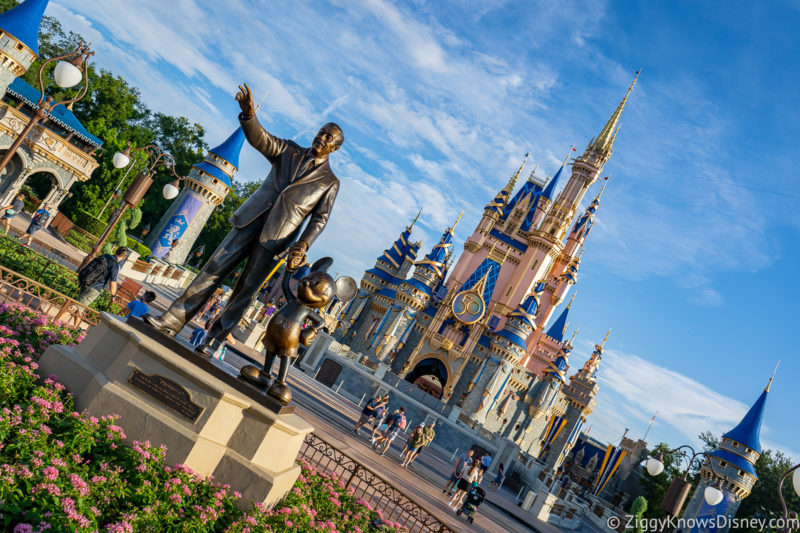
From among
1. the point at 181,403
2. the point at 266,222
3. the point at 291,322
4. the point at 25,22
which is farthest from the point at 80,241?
the point at 291,322

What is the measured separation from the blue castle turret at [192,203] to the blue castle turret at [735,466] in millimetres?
37023

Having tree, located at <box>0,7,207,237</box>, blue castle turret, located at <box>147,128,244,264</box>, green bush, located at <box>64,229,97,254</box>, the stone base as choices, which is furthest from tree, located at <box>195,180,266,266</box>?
the stone base

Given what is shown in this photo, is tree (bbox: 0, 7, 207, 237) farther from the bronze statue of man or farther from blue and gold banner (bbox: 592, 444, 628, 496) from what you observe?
blue and gold banner (bbox: 592, 444, 628, 496)

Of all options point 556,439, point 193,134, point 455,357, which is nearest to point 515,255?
point 455,357

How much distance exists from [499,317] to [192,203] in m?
25.3

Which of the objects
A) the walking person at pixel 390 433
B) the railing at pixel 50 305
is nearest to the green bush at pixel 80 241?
the railing at pixel 50 305

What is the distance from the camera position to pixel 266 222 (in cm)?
533

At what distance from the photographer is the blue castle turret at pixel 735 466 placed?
3014 centimetres

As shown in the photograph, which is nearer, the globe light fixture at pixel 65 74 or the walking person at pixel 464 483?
the globe light fixture at pixel 65 74

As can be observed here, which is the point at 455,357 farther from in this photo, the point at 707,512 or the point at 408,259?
the point at 707,512

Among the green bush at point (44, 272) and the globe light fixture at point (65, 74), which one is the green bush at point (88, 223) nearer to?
the green bush at point (44, 272)

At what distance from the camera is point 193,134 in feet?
183

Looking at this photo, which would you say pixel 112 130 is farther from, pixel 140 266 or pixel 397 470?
pixel 397 470

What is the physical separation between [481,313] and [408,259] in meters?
8.00
